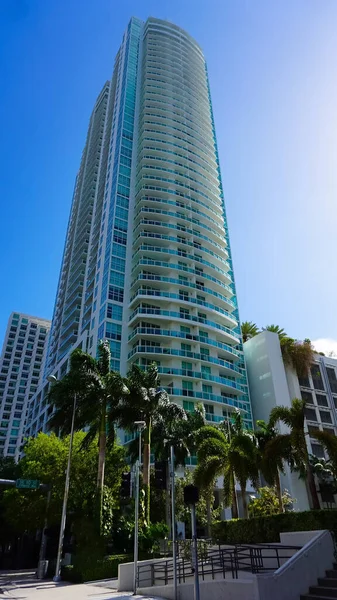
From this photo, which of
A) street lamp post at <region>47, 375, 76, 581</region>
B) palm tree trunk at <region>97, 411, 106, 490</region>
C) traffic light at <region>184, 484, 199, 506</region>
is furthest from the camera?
palm tree trunk at <region>97, 411, 106, 490</region>

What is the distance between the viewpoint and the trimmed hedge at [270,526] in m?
Answer: 15.8

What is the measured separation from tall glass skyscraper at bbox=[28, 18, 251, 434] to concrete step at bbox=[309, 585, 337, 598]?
4384 centimetres

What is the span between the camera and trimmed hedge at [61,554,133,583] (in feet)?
78.1

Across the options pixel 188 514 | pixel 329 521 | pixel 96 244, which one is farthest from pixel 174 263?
pixel 329 521

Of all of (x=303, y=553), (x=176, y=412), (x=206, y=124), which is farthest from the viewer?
(x=206, y=124)

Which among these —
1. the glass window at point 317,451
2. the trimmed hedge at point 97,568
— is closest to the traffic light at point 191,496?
the trimmed hedge at point 97,568

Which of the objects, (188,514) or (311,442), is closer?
(188,514)

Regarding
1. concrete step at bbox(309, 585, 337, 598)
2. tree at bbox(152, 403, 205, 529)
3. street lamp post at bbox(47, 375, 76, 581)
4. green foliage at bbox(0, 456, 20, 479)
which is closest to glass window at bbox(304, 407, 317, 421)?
tree at bbox(152, 403, 205, 529)

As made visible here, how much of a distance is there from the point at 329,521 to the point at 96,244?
68167 mm

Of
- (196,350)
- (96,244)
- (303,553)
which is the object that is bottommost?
(303,553)

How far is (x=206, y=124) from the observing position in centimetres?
9069

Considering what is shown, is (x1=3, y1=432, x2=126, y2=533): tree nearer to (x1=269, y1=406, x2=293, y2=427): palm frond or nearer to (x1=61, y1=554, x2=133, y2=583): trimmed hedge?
(x1=61, y1=554, x2=133, y2=583): trimmed hedge

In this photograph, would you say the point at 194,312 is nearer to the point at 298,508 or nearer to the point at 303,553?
the point at 298,508

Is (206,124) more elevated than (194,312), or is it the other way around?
(206,124)
